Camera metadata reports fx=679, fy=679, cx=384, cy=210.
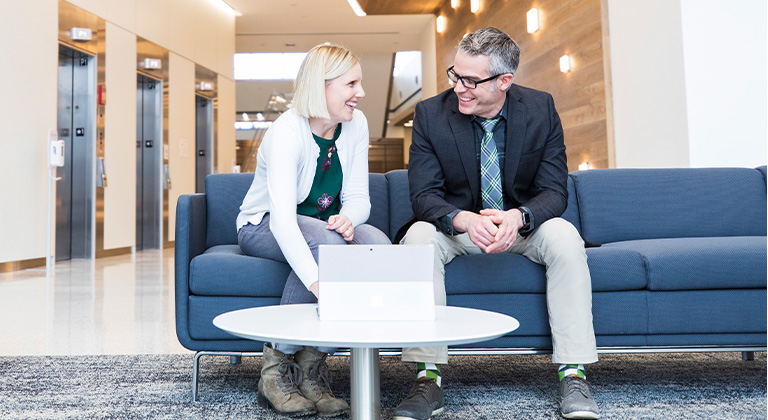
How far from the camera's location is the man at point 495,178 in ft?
6.12

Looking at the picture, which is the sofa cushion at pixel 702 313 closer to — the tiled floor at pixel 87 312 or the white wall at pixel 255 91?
the tiled floor at pixel 87 312

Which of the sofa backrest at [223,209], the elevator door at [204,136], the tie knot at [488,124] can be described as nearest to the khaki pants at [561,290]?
the tie knot at [488,124]

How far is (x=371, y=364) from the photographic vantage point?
4.76ft

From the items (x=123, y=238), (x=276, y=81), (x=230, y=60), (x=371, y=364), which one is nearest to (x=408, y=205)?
(x=371, y=364)

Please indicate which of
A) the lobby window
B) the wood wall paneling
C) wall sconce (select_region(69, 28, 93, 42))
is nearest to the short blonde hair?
the wood wall paneling

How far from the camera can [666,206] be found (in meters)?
2.72

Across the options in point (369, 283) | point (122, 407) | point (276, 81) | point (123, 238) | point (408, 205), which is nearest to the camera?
point (369, 283)

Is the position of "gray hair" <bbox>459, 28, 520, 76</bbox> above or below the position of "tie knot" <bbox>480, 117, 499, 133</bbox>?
above

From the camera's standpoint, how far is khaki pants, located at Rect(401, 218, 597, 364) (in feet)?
5.95

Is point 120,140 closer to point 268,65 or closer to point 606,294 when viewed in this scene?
point 606,294

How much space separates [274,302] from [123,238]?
6.40 meters

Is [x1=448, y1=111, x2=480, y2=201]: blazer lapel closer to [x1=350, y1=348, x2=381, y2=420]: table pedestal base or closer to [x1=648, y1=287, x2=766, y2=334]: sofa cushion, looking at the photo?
[x1=648, y1=287, x2=766, y2=334]: sofa cushion

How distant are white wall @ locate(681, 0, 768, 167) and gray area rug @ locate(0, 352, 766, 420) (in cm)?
154

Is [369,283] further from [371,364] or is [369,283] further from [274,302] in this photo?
[274,302]
